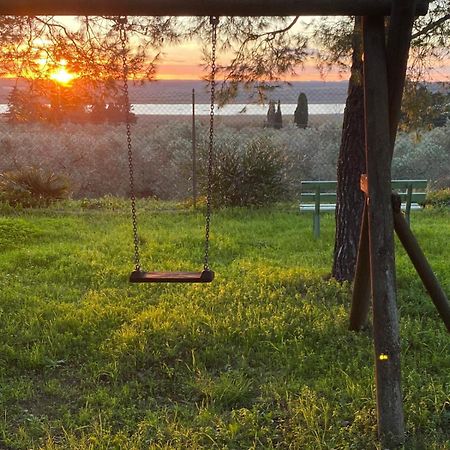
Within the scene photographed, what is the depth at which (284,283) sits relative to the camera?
19.5ft

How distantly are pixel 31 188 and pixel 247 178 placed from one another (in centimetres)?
387

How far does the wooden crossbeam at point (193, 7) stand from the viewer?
11.4 ft

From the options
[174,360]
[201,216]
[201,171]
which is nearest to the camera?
[174,360]

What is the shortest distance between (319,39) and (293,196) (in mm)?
6879

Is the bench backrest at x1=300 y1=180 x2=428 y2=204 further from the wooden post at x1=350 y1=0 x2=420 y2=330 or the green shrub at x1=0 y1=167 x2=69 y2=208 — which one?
the green shrub at x1=0 y1=167 x2=69 y2=208

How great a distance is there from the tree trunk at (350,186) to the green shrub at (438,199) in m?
5.81

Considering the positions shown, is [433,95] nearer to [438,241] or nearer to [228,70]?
[228,70]

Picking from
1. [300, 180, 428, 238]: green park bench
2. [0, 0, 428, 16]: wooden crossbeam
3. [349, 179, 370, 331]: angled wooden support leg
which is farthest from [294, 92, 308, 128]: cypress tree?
[0, 0, 428, 16]: wooden crossbeam

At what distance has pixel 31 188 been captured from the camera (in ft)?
36.9

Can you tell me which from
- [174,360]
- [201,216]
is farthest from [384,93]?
[201,216]

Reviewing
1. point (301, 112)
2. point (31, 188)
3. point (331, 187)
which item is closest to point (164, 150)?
point (301, 112)

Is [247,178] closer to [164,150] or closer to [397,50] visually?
[397,50]

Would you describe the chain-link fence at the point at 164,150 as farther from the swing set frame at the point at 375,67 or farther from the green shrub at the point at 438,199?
the swing set frame at the point at 375,67

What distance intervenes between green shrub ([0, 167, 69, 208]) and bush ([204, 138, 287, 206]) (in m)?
2.92
